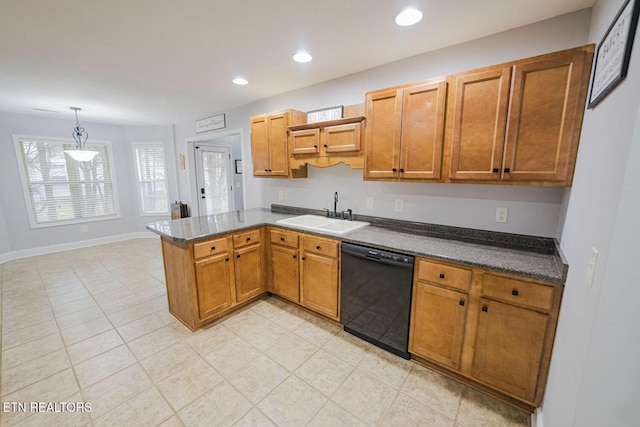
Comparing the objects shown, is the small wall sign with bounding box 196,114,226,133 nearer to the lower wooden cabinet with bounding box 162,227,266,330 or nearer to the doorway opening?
the doorway opening

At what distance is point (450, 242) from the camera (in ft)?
6.68

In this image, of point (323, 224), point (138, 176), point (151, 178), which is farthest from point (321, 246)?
point (138, 176)

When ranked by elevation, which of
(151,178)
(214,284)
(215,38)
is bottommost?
(214,284)

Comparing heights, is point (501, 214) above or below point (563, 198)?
below

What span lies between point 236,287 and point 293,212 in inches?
48.7

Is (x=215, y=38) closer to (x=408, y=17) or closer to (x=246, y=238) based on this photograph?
(x=408, y=17)

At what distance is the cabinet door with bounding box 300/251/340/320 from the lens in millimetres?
2357

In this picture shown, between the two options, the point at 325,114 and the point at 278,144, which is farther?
the point at 278,144

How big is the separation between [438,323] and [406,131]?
1.51 m

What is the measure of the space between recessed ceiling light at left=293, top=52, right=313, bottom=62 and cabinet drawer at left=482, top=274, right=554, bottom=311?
229 centimetres

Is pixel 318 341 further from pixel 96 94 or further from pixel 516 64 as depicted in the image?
pixel 96 94

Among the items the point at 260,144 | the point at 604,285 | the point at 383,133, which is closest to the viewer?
the point at 604,285

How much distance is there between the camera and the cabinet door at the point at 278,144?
292 cm

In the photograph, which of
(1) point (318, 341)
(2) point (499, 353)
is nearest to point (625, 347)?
(2) point (499, 353)
